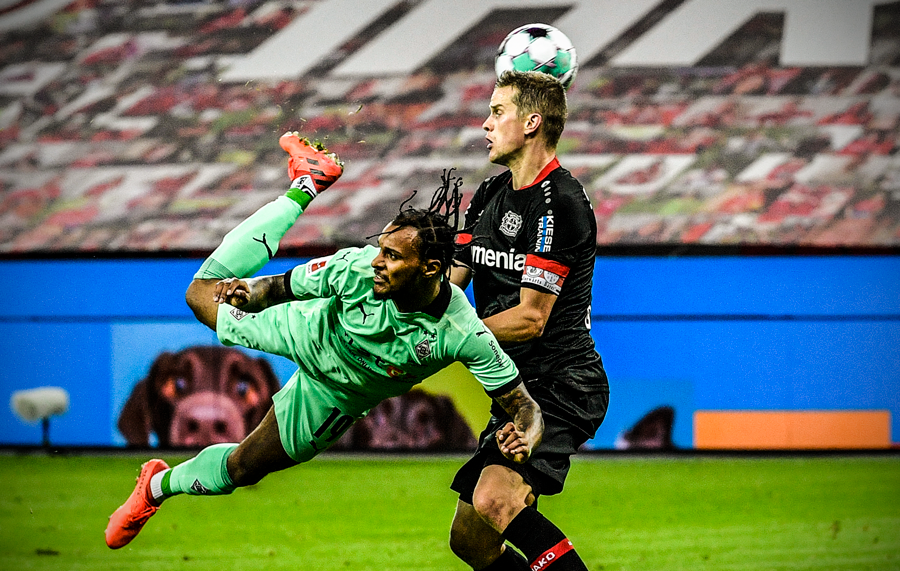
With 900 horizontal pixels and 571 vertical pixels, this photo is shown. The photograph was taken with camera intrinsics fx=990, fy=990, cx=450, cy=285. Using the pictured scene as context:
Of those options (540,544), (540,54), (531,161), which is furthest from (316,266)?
(540,54)

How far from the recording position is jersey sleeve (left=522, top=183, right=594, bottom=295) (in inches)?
126

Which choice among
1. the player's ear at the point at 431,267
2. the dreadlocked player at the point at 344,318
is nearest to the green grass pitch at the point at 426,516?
the dreadlocked player at the point at 344,318

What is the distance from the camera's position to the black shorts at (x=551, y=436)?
10.5ft

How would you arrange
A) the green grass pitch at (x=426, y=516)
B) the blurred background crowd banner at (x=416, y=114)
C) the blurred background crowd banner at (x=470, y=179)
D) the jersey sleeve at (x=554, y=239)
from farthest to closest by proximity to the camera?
1. the blurred background crowd banner at (x=416, y=114)
2. the blurred background crowd banner at (x=470, y=179)
3. the green grass pitch at (x=426, y=516)
4. the jersey sleeve at (x=554, y=239)

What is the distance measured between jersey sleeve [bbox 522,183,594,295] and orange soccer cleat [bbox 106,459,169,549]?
166 cm

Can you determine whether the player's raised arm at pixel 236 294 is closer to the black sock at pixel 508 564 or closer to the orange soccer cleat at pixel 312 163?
the orange soccer cleat at pixel 312 163

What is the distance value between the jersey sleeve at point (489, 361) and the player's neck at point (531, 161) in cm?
64

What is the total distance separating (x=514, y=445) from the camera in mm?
2926

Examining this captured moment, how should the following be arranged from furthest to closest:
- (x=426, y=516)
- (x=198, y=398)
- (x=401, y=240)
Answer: (x=198, y=398) → (x=426, y=516) → (x=401, y=240)

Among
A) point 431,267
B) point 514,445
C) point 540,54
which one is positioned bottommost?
point 514,445

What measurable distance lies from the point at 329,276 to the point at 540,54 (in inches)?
53.6

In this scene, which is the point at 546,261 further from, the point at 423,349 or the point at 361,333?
the point at 361,333

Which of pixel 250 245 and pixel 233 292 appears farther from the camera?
pixel 250 245

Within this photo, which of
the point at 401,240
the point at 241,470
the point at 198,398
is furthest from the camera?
the point at 198,398
